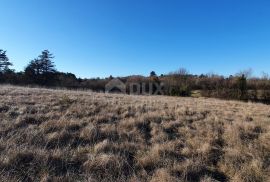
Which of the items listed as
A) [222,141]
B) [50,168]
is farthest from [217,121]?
[50,168]

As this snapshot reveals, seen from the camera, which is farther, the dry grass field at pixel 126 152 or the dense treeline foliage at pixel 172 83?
the dense treeline foliage at pixel 172 83

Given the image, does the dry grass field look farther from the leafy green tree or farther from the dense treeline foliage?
the leafy green tree

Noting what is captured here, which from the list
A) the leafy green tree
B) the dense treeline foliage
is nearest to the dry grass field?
the dense treeline foliage

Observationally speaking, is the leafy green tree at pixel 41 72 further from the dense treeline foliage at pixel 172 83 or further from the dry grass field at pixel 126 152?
the dry grass field at pixel 126 152

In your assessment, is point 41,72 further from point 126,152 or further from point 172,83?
point 126,152

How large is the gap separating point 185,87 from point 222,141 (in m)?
34.2

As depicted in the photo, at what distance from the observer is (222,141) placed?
19.4 ft

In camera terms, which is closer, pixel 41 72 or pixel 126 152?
pixel 126 152

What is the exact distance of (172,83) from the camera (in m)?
43.9

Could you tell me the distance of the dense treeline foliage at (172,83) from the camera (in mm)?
37969

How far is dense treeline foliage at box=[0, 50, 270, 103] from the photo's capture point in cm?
3797

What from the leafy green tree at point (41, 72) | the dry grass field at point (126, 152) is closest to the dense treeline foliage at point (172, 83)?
the leafy green tree at point (41, 72)

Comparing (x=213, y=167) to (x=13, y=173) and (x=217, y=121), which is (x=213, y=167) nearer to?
(x=13, y=173)

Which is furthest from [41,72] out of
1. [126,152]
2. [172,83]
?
[126,152]
